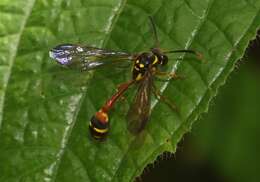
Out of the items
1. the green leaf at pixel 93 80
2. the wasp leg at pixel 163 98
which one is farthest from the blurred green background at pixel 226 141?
the wasp leg at pixel 163 98

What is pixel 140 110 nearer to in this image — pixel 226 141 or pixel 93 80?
pixel 93 80

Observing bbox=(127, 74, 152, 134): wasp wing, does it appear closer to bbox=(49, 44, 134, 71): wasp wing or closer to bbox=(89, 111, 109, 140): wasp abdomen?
bbox=(89, 111, 109, 140): wasp abdomen

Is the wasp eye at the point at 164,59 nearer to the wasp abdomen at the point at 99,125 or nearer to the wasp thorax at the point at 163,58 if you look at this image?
the wasp thorax at the point at 163,58

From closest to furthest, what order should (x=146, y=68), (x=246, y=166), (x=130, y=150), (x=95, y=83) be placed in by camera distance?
(x=130, y=150) < (x=95, y=83) < (x=146, y=68) < (x=246, y=166)

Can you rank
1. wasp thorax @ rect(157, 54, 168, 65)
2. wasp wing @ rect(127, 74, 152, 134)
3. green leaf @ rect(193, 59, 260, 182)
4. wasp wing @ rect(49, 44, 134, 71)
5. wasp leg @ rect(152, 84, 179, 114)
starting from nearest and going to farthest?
wasp leg @ rect(152, 84, 179, 114) < wasp wing @ rect(127, 74, 152, 134) < wasp thorax @ rect(157, 54, 168, 65) < wasp wing @ rect(49, 44, 134, 71) < green leaf @ rect(193, 59, 260, 182)

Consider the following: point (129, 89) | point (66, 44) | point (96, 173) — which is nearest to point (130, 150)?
point (96, 173)

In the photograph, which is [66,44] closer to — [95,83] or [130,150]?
[95,83]

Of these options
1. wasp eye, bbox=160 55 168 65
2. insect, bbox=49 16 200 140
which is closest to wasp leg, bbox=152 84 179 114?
insect, bbox=49 16 200 140
